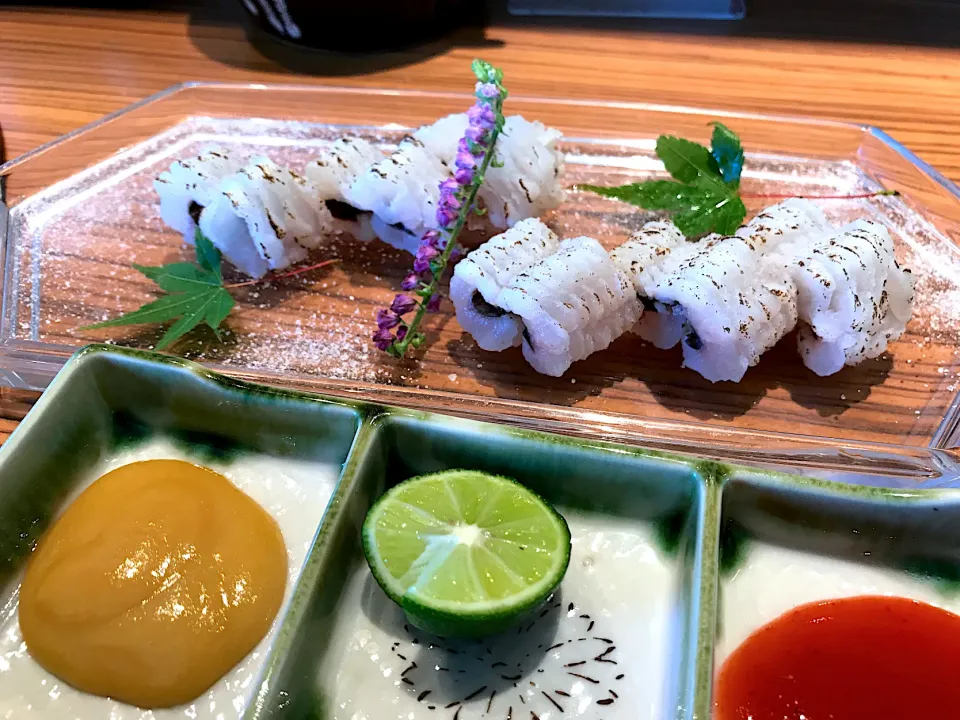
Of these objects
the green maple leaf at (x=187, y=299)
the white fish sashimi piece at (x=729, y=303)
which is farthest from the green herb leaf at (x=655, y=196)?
the green maple leaf at (x=187, y=299)

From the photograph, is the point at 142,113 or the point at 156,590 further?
the point at 142,113

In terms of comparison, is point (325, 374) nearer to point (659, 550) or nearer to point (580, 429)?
point (580, 429)

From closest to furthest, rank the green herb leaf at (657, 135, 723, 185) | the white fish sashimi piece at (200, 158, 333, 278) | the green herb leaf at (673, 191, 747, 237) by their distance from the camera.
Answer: the white fish sashimi piece at (200, 158, 333, 278), the green herb leaf at (673, 191, 747, 237), the green herb leaf at (657, 135, 723, 185)

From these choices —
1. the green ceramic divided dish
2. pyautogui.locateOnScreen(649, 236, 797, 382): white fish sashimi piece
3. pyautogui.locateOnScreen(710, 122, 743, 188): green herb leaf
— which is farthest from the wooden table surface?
the green ceramic divided dish

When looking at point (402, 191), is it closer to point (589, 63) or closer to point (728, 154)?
point (728, 154)

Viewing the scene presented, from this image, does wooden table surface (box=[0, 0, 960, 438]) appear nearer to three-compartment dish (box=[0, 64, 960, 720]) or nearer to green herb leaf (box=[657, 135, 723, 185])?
three-compartment dish (box=[0, 64, 960, 720])

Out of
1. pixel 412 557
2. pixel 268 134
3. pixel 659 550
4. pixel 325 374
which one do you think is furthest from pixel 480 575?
pixel 268 134
